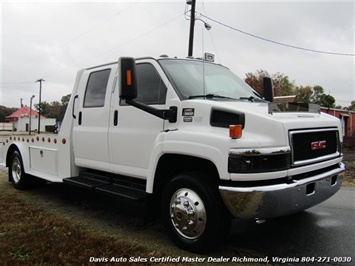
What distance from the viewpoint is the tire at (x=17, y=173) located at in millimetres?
6629

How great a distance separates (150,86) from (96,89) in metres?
1.21

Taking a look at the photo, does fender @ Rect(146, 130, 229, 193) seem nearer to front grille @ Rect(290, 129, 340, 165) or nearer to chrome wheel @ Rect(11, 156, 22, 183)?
front grille @ Rect(290, 129, 340, 165)

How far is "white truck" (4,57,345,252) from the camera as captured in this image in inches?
125

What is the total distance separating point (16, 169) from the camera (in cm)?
695

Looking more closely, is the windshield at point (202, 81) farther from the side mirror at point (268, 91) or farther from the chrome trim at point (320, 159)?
the chrome trim at point (320, 159)

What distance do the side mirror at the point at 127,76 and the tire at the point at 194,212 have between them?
105 centimetres

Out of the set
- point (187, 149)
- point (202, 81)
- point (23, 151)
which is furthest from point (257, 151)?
point (23, 151)

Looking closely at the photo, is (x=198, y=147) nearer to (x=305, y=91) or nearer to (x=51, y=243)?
(x=51, y=243)

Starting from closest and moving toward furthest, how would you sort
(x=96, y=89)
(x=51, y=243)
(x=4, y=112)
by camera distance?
(x=51, y=243) → (x=96, y=89) → (x=4, y=112)

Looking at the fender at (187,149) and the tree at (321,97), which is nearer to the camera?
the fender at (187,149)

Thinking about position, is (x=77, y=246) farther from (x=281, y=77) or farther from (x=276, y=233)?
(x=281, y=77)

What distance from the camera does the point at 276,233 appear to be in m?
4.21

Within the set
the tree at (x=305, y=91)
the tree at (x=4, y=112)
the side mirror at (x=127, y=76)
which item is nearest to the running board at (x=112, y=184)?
the side mirror at (x=127, y=76)

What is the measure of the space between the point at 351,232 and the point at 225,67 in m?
2.86
